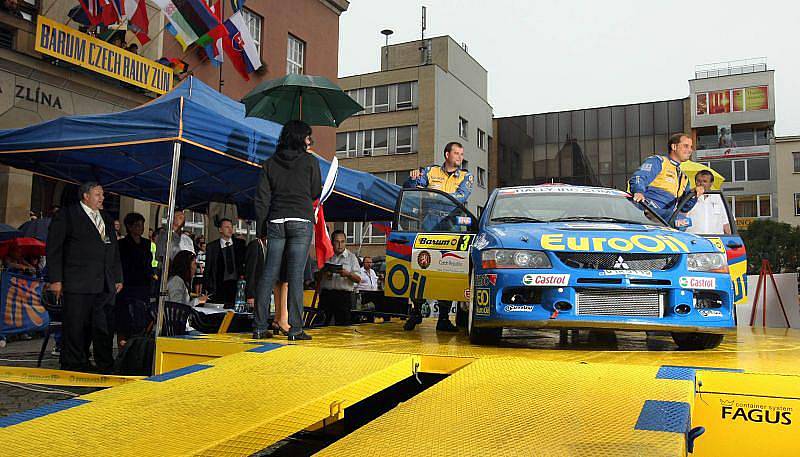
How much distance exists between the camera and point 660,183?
6980mm

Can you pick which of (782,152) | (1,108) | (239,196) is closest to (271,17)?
(1,108)

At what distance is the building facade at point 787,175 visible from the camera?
58562mm

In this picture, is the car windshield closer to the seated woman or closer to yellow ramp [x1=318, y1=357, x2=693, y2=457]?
yellow ramp [x1=318, y1=357, x2=693, y2=457]

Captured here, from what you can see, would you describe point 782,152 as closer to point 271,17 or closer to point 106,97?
point 271,17

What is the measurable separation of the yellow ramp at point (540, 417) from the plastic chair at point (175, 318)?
3693 millimetres

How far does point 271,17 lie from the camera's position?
22.4 meters

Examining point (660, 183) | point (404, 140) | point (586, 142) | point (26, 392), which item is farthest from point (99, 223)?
point (586, 142)

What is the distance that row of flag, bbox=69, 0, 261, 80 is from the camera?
1443 centimetres

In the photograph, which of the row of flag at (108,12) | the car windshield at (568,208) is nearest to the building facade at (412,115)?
the row of flag at (108,12)

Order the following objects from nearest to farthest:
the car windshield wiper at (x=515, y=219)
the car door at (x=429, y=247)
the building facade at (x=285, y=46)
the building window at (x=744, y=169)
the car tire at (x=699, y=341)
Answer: the car tire at (x=699, y=341) → the car windshield wiper at (x=515, y=219) → the car door at (x=429, y=247) → the building facade at (x=285, y=46) → the building window at (x=744, y=169)

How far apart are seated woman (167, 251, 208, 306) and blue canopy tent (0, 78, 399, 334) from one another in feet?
2.61

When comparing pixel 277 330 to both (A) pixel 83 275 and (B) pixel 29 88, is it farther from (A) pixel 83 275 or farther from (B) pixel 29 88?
(B) pixel 29 88

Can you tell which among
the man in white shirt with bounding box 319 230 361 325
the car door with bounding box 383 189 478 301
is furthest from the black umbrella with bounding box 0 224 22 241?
the car door with bounding box 383 189 478 301

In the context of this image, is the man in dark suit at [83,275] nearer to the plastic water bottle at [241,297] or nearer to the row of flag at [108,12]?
the plastic water bottle at [241,297]
